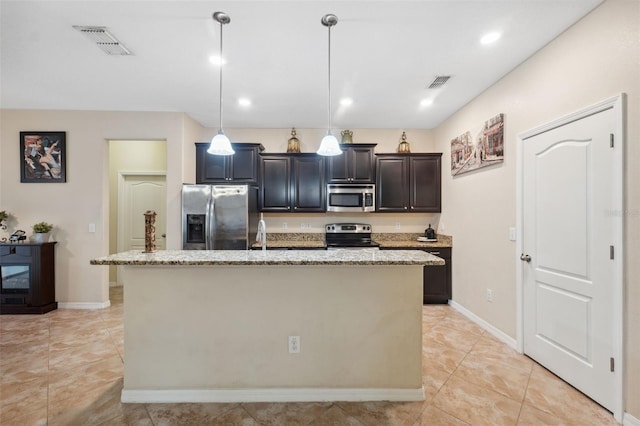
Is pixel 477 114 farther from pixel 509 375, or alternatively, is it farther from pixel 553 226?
pixel 509 375

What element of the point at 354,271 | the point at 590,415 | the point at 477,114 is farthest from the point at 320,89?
the point at 590,415

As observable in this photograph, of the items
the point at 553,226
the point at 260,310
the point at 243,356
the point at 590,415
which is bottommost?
the point at 590,415

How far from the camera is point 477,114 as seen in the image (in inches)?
139

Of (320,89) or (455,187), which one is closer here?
(320,89)

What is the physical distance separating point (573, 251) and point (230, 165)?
13.4 feet

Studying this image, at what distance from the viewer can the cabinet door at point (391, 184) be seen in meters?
4.63

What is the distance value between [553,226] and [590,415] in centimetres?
131

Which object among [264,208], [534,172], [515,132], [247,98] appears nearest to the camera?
[534,172]

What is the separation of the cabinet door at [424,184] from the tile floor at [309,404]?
2.15 metres

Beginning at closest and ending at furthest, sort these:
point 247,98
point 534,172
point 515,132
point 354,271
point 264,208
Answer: point 354,271 → point 534,172 → point 515,132 → point 247,98 → point 264,208

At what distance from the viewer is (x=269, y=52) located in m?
2.58

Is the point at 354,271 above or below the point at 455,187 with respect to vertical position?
below

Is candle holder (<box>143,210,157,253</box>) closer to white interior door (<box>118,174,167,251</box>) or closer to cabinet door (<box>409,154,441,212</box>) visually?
white interior door (<box>118,174,167,251</box>)

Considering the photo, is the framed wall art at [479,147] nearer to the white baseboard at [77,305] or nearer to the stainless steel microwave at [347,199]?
the stainless steel microwave at [347,199]
